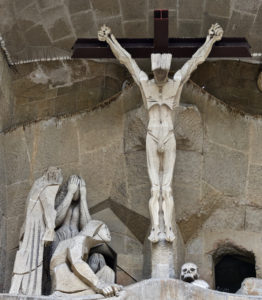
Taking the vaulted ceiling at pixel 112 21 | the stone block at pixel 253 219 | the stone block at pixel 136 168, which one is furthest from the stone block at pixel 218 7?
the stone block at pixel 253 219

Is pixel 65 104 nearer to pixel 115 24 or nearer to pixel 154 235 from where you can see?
pixel 115 24

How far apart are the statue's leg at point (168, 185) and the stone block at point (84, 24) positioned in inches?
96.0

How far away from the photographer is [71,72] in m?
13.0

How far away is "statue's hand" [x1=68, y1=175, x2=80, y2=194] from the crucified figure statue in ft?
2.85

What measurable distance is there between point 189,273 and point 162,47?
2.51 meters

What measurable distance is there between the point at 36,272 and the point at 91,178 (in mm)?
1574

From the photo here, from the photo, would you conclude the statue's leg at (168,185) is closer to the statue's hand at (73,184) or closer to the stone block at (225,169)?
the stone block at (225,169)

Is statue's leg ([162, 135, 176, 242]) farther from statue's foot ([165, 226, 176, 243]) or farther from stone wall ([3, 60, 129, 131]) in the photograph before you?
stone wall ([3, 60, 129, 131])

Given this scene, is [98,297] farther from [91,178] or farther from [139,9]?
[139,9]

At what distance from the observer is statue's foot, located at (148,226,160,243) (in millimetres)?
10516

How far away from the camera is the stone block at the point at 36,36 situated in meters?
13.0

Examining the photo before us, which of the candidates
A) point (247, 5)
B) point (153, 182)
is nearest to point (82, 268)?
point (153, 182)

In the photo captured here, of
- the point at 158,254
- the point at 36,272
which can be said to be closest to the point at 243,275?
the point at 158,254

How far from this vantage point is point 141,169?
1167cm
